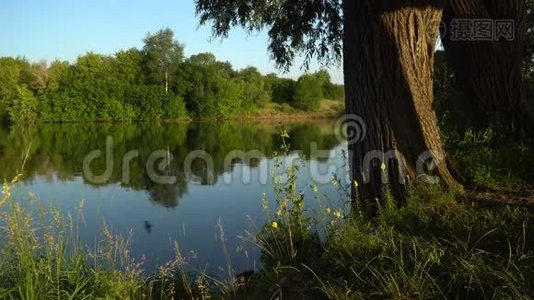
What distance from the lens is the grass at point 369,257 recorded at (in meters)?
3.36

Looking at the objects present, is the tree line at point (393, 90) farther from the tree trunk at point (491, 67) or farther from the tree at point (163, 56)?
the tree at point (163, 56)

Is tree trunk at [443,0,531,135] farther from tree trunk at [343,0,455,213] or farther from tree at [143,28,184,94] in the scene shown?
tree at [143,28,184,94]

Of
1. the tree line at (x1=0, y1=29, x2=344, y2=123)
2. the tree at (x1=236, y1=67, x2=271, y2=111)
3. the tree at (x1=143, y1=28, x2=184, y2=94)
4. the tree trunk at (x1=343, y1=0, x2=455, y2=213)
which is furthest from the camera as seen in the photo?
the tree at (x1=236, y1=67, x2=271, y2=111)

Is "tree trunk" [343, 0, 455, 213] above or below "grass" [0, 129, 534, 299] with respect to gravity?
above

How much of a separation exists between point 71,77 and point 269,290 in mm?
77823

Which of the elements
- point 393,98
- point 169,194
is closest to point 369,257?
point 393,98

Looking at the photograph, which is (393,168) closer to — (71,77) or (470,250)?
(470,250)

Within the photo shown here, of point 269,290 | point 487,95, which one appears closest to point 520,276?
point 269,290

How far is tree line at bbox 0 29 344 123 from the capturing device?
72.9 metres

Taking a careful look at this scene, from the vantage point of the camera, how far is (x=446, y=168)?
17.7ft

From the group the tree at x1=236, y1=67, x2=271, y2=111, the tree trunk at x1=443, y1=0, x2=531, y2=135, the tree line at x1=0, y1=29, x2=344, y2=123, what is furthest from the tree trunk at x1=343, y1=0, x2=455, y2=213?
the tree at x1=236, y1=67, x2=271, y2=111

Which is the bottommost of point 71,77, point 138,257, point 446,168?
point 138,257

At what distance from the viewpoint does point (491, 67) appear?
717 cm

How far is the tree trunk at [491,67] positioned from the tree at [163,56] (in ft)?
235
